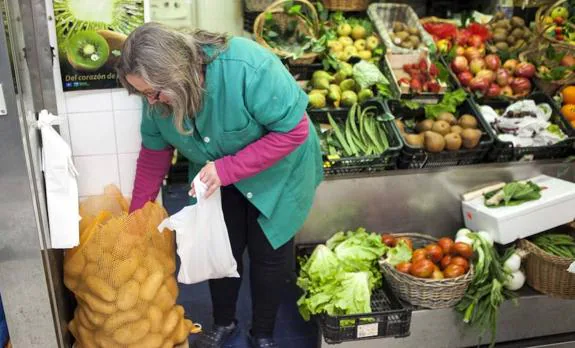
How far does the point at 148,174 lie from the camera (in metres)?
2.15

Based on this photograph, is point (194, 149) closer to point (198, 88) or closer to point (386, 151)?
point (198, 88)

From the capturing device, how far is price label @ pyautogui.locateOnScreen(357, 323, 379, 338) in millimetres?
2361

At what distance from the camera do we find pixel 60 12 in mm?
2045

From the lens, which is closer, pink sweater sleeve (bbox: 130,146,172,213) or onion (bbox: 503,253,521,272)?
pink sweater sleeve (bbox: 130,146,172,213)

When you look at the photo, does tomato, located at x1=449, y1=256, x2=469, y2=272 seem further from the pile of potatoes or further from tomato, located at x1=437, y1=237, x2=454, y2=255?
the pile of potatoes


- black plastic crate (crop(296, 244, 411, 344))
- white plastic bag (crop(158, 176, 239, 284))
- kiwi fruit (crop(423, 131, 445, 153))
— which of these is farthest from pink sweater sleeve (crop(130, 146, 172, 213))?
kiwi fruit (crop(423, 131, 445, 153))

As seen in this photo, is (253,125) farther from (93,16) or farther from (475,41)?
(475,41)

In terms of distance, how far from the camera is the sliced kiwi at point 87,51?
2098 mm

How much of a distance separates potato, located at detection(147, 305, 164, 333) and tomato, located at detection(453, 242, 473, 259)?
1315 mm

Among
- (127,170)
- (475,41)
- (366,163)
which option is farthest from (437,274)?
(475,41)

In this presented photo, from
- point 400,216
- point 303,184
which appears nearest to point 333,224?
point 400,216

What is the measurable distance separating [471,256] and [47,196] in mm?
1795

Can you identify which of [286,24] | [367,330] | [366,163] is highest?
[286,24]

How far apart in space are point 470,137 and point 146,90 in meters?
1.92
